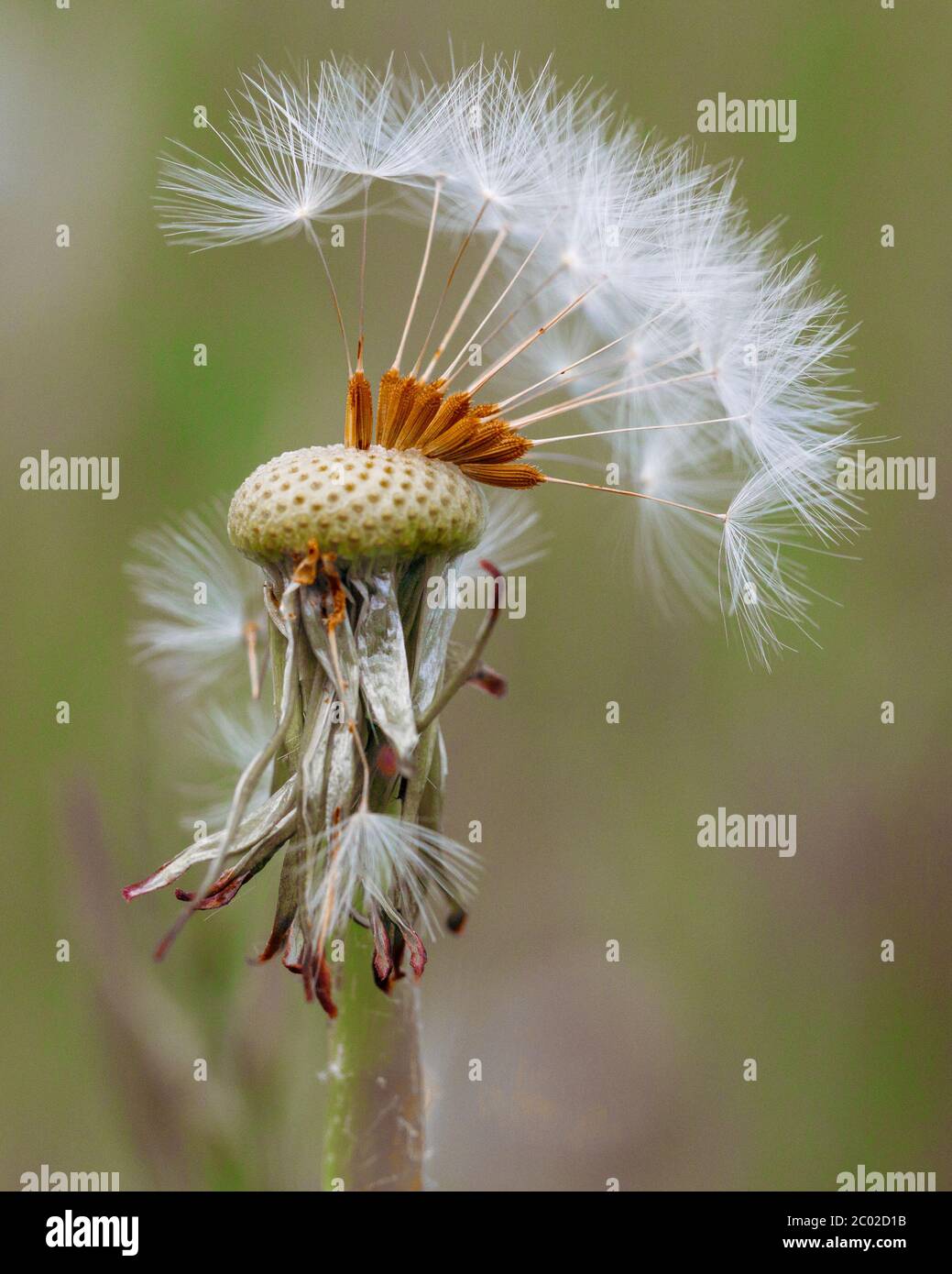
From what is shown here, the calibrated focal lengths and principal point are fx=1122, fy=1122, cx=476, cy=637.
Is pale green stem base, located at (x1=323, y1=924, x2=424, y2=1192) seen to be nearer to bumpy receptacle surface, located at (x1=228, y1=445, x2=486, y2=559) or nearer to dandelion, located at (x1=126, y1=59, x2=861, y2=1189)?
dandelion, located at (x1=126, y1=59, x2=861, y2=1189)

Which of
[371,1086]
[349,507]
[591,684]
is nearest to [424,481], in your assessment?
[349,507]

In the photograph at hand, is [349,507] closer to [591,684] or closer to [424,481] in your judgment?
[424,481]

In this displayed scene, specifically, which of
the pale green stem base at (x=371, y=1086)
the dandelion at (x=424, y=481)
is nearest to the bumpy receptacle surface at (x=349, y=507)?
the dandelion at (x=424, y=481)

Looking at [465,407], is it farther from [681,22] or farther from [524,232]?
[681,22]

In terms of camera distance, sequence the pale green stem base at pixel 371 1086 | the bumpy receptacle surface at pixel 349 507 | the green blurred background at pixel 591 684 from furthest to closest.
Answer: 1. the green blurred background at pixel 591 684
2. the pale green stem base at pixel 371 1086
3. the bumpy receptacle surface at pixel 349 507

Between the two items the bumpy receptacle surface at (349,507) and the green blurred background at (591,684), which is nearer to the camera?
the bumpy receptacle surface at (349,507)

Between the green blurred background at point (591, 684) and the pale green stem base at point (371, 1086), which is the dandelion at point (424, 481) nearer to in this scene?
the pale green stem base at point (371, 1086)
